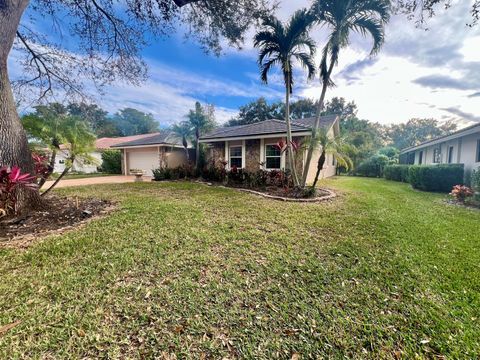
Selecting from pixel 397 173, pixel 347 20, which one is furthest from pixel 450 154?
pixel 347 20

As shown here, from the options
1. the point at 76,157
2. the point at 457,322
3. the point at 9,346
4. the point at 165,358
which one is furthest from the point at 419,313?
the point at 76,157

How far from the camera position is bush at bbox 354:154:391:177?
20.8m

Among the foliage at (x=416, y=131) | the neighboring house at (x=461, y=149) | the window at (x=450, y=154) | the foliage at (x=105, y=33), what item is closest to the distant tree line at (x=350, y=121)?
the foliage at (x=416, y=131)

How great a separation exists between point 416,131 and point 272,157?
55.0 metres

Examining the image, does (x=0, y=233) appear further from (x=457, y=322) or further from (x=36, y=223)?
(x=457, y=322)

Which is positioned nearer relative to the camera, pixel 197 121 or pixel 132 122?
pixel 197 121

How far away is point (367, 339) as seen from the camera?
1.97m

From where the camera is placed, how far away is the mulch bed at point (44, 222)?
12.8ft

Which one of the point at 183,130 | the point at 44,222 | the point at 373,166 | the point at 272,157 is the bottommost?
the point at 44,222

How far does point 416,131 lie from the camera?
161 feet

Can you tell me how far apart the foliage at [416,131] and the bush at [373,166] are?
3628 cm

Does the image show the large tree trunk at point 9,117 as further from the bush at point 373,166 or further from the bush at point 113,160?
the bush at point 373,166

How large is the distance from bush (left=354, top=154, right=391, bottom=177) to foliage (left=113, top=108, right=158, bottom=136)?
43899 millimetres

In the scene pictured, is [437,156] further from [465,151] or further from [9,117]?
[9,117]
